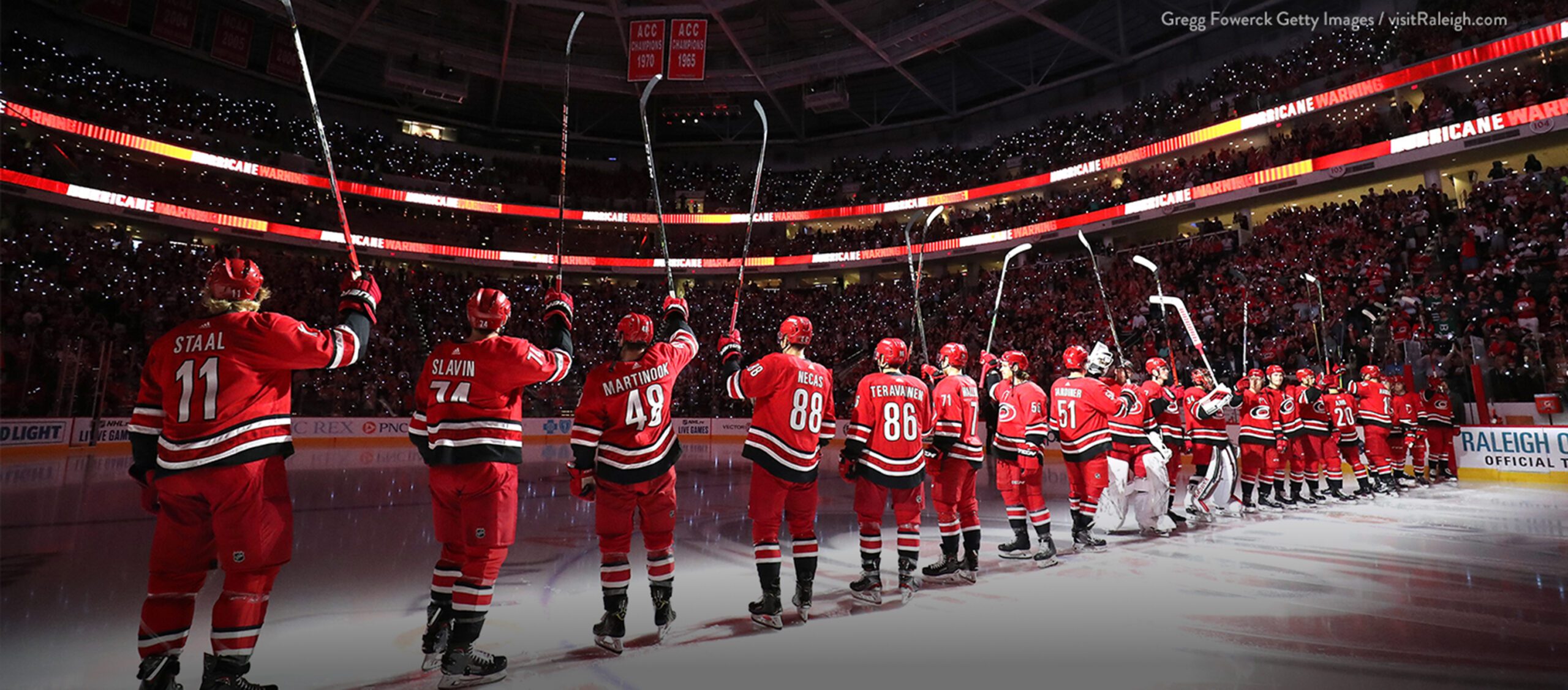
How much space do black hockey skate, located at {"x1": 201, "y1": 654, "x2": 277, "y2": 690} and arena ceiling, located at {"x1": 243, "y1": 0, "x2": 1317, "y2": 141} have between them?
21.1 metres

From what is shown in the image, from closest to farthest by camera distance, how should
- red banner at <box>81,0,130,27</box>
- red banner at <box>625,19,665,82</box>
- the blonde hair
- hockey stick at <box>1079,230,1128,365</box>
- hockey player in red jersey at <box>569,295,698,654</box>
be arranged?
the blonde hair → hockey player in red jersey at <box>569,295,698,654</box> → hockey stick at <box>1079,230,1128,365</box> → red banner at <box>81,0,130,27</box> → red banner at <box>625,19,665,82</box>

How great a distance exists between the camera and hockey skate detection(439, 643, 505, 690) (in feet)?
10.7

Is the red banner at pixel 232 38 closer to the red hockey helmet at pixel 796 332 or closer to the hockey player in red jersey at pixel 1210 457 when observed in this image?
the red hockey helmet at pixel 796 332

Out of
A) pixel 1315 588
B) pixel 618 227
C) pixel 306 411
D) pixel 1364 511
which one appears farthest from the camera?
pixel 618 227

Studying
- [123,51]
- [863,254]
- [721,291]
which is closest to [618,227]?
[721,291]

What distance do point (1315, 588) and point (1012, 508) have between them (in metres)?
2.25

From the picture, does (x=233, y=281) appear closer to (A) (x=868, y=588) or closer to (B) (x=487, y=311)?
(B) (x=487, y=311)

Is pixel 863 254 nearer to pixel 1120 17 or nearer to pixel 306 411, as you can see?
pixel 1120 17

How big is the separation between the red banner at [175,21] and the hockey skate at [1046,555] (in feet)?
97.3

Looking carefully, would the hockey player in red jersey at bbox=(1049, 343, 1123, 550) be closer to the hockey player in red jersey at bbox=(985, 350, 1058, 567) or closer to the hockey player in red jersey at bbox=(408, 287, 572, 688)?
the hockey player in red jersey at bbox=(985, 350, 1058, 567)

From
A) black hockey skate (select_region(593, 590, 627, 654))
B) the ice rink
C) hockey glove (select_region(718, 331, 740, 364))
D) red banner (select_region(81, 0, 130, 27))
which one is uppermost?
red banner (select_region(81, 0, 130, 27))

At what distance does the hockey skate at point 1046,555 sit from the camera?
617 cm

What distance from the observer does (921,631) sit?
13.7 feet

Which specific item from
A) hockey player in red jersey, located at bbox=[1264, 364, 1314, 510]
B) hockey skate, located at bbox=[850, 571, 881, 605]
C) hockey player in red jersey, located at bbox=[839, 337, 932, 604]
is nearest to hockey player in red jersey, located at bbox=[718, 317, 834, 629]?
hockey player in red jersey, located at bbox=[839, 337, 932, 604]
